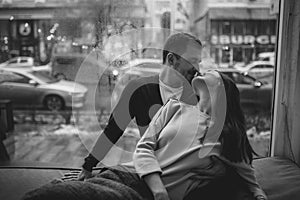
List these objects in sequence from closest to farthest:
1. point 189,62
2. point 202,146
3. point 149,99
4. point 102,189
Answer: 1. point 102,189
2. point 202,146
3. point 189,62
4. point 149,99

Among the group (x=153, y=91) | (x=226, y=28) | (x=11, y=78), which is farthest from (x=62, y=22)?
(x=226, y=28)

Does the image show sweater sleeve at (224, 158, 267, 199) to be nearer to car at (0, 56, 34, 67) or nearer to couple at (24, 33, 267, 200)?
couple at (24, 33, 267, 200)

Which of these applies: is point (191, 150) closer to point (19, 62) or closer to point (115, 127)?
point (115, 127)

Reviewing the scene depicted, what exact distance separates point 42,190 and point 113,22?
3.99 feet

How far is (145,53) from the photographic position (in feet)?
6.76

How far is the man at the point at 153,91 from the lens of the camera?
1.56 meters

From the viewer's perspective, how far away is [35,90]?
99.1 inches

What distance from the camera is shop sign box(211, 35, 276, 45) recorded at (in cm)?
220

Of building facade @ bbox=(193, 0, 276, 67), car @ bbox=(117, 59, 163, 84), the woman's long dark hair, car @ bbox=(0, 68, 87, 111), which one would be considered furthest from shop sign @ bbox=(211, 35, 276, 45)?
car @ bbox=(0, 68, 87, 111)

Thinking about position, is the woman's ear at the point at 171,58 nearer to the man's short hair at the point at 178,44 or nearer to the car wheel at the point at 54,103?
the man's short hair at the point at 178,44

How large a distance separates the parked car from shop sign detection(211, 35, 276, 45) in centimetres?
125

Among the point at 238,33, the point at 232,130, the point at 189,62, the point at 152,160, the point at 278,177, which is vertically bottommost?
the point at 278,177

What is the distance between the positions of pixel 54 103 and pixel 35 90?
181 millimetres

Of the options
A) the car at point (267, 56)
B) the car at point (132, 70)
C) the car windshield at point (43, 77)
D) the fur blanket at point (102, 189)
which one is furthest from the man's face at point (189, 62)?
the car windshield at point (43, 77)
